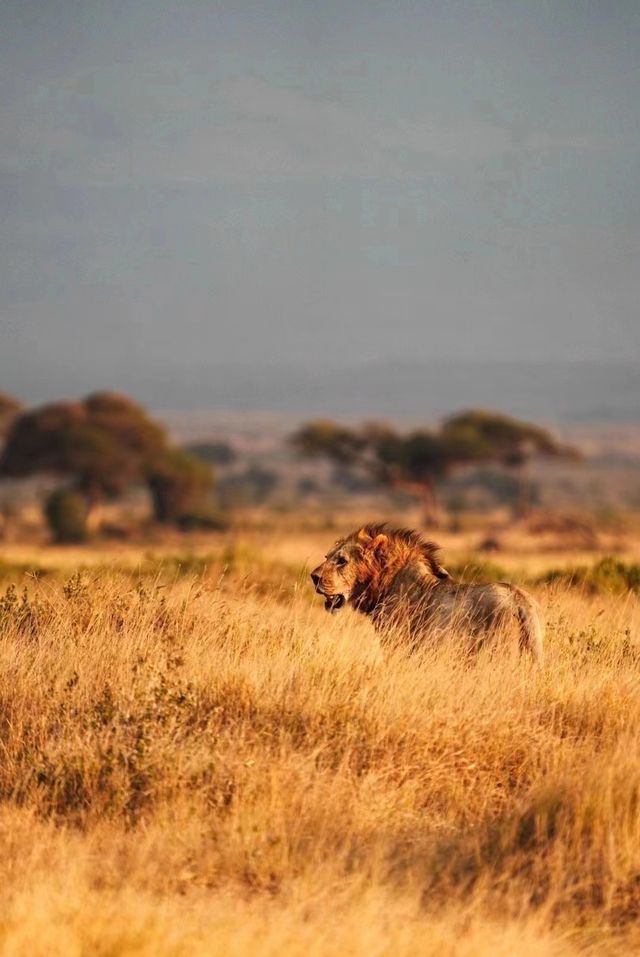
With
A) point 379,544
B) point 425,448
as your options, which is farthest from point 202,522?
point 379,544

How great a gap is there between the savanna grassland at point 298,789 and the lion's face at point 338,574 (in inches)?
10.2

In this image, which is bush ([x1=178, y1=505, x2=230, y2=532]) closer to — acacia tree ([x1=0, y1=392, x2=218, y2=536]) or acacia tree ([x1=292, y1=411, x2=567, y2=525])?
acacia tree ([x1=0, y1=392, x2=218, y2=536])

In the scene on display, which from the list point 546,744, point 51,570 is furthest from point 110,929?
point 51,570

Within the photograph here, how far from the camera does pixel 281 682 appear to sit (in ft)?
29.4

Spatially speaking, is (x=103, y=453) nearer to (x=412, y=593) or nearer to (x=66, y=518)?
(x=66, y=518)

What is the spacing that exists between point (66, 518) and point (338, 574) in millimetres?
46467

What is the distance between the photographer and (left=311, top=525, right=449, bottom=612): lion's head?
10.5 metres

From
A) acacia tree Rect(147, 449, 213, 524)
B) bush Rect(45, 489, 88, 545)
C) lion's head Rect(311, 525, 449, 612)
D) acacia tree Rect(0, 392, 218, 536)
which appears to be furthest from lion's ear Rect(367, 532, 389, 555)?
acacia tree Rect(147, 449, 213, 524)

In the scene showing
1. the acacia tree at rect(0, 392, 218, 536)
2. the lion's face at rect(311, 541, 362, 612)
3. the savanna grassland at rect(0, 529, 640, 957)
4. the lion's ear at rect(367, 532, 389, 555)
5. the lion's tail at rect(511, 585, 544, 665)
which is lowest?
the savanna grassland at rect(0, 529, 640, 957)

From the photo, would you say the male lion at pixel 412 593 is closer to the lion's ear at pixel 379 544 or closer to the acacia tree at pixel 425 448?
the lion's ear at pixel 379 544

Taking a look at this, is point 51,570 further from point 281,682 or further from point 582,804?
point 582,804

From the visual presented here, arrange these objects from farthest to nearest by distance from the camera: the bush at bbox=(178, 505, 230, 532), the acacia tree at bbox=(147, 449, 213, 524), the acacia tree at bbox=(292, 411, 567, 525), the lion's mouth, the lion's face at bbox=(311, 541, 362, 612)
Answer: the acacia tree at bbox=(147, 449, 213, 524), the acacia tree at bbox=(292, 411, 567, 525), the bush at bbox=(178, 505, 230, 532), the lion's mouth, the lion's face at bbox=(311, 541, 362, 612)

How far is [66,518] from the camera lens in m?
55.8

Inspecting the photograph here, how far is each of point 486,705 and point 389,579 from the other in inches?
78.2
